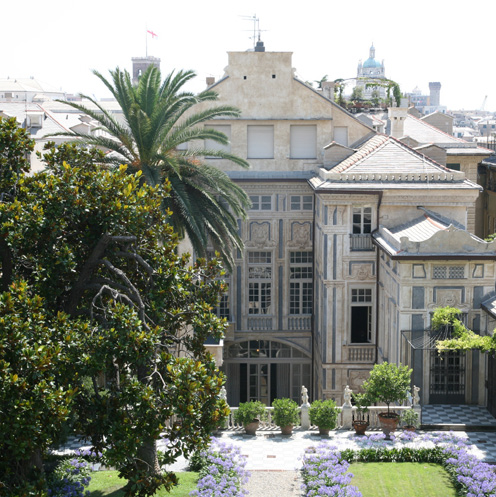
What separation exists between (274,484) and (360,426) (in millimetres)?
4671

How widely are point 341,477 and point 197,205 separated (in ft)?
33.4

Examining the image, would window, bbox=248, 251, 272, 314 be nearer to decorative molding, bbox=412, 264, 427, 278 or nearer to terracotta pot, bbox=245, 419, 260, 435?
decorative molding, bbox=412, 264, 427, 278

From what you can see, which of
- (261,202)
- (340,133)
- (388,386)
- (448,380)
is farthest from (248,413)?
(340,133)

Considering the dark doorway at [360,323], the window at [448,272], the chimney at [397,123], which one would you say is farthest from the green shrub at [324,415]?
the chimney at [397,123]

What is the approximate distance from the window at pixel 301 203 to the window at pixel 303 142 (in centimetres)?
192

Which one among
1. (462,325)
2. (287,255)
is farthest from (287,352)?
(462,325)

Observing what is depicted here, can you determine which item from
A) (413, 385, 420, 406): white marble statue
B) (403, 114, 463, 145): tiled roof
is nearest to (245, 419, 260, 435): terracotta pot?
(413, 385, 420, 406): white marble statue

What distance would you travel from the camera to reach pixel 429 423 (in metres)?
27.2

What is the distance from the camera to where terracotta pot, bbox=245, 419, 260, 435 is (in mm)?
26734

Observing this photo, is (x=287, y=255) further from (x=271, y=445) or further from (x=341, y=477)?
(x=341, y=477)

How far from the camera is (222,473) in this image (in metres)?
22.3

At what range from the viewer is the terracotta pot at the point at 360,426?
86.1 feet

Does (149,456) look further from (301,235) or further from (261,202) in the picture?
(301,235)

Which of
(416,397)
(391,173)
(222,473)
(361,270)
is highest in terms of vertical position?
(391,173)
